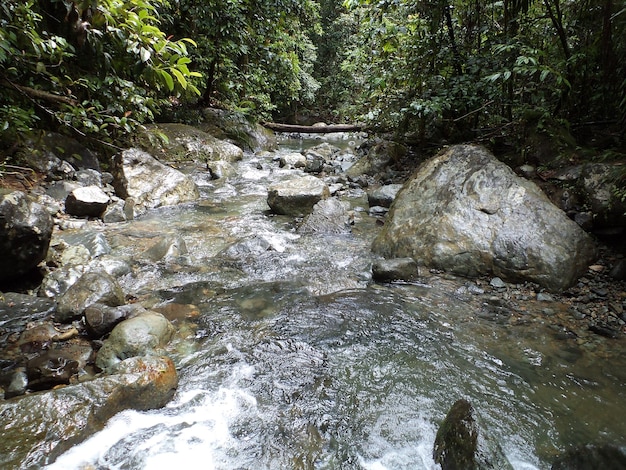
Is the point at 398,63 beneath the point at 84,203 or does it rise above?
above

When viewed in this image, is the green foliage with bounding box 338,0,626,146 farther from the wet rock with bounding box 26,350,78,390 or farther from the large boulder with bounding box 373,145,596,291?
the wet rock with bounding box 26,350,78,390

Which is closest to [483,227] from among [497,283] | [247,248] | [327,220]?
[497,283]

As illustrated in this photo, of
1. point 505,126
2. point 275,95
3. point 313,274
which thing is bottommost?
point 313,274

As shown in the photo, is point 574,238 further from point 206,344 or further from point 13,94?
point 13,94

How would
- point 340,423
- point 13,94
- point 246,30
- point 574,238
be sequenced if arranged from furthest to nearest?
point 246,30, point 13,94, point 574,238, point 340,423

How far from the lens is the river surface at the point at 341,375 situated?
80.6 inches

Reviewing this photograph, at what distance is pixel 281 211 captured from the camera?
611cm

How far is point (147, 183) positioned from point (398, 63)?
500 centimetres

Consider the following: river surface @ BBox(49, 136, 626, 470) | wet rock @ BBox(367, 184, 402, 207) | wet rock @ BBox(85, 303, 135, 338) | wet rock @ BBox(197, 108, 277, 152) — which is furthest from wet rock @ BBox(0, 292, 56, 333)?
wet rock @ BBox(197, 108, 277, 152)

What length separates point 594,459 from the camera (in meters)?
1.74

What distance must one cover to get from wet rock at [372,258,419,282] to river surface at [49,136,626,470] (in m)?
0.10

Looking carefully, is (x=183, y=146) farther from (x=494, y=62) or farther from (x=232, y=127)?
(x=494, y=62)

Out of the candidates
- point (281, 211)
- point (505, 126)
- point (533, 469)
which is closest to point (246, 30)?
point (281, 211)

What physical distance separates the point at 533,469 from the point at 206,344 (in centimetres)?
227
